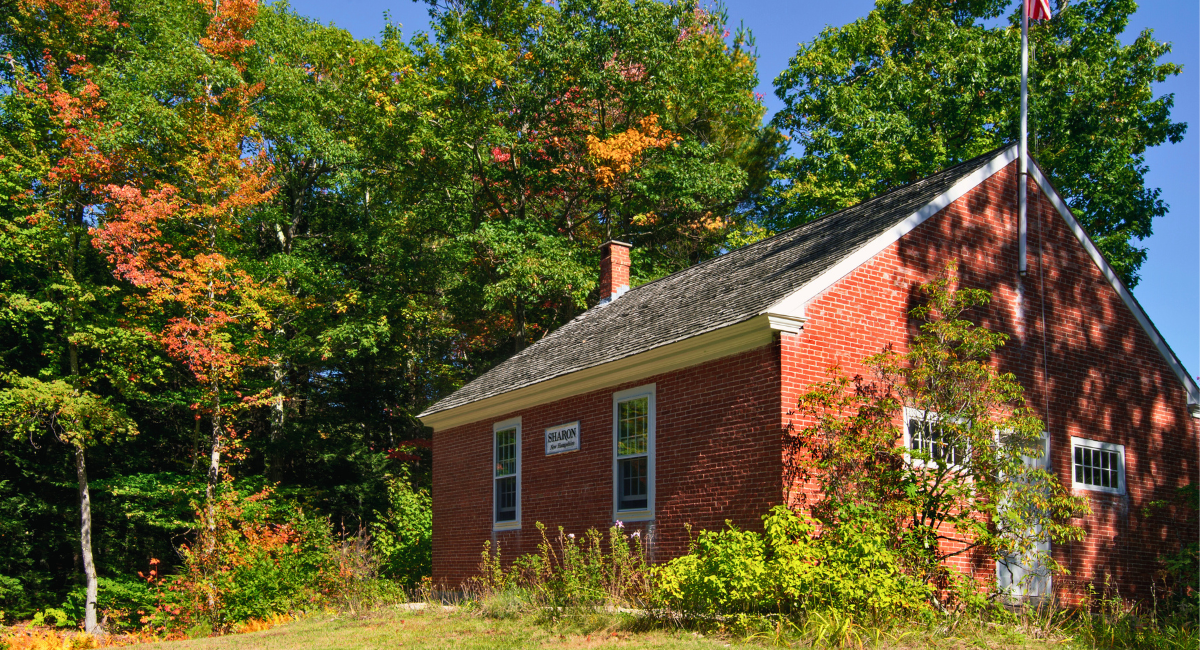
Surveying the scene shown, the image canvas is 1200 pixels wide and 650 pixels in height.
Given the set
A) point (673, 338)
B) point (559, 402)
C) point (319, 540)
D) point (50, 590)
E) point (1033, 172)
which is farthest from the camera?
point (50, 590)

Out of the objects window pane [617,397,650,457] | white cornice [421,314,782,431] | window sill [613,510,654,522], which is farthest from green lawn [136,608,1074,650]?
white cornice [421,314,782,431]

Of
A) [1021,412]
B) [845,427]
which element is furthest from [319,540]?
[1021,412]

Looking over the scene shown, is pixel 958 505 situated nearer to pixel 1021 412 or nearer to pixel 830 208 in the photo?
pixel 1021 412

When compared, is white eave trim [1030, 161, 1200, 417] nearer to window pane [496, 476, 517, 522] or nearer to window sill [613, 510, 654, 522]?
window sill [613, 510, 654, 522]

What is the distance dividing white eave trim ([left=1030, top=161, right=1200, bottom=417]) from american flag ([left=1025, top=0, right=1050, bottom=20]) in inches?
89.0

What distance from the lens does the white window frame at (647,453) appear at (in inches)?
573

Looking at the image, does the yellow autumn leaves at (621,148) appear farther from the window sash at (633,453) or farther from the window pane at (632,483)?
the window pane at (632,483)

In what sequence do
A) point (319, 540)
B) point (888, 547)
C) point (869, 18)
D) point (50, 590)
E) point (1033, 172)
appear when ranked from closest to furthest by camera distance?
point (888, 547), point (1033, 172), point (319, 540), point (50, 590), point (869, 18)

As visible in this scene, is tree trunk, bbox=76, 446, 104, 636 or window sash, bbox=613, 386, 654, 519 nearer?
window sash, bbox=613, 386, 654, 519

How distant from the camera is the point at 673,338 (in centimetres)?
1420

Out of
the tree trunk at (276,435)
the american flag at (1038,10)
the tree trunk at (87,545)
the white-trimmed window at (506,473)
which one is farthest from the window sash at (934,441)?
the tree trunk at (276,435)

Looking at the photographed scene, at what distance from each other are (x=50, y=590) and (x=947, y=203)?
83.8 ft

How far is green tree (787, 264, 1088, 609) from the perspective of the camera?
11.3 m

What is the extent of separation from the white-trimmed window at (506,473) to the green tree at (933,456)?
720cm
